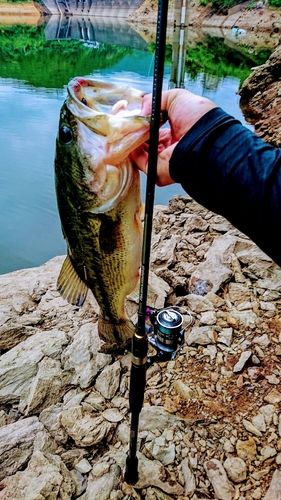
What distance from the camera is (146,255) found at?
162cm

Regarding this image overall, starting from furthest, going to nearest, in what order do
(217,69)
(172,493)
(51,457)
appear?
(217,69), (51,457), (172,493)

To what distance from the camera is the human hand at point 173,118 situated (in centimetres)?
130

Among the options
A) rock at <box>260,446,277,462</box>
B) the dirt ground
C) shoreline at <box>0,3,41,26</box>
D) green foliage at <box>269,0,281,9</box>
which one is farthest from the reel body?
shoreline at <box>0,3,41,26</box>

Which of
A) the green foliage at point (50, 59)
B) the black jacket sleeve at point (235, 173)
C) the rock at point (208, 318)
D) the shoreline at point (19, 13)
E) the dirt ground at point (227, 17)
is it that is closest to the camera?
the black jacket sleeve at point (235, 173)

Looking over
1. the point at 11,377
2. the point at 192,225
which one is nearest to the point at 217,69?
the point at 192,225

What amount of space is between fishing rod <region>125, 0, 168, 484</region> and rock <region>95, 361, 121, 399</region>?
0.64 metres

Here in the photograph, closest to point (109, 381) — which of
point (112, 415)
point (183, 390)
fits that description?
point (112, 415)

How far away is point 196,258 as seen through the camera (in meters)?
4.33

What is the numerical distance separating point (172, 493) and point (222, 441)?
420 mm

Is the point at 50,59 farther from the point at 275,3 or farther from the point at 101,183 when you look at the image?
the point at 101,183

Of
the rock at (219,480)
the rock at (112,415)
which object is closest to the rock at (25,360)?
the rock at (112,415)

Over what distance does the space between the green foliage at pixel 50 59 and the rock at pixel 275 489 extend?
653 inches

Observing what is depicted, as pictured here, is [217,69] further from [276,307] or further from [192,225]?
[276,307]

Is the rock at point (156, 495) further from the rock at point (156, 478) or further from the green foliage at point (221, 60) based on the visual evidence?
the green foliage at point (221, 60)
